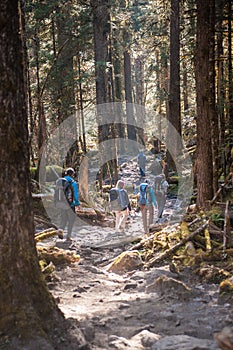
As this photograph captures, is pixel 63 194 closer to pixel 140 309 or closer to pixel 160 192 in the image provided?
pixel 160 192

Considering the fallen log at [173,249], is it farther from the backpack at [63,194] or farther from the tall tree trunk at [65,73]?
the tall tree trunk at [65,73]

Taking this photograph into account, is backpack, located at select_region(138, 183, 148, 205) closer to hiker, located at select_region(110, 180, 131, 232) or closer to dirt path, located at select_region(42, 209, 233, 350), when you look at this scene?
hiker, located at select_region(110, 180, 131, 232)

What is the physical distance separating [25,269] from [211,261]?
514 cm

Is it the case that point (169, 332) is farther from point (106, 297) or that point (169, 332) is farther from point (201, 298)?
point (106, 297)

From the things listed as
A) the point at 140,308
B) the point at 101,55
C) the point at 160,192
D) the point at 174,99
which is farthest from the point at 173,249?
the point at 174,99

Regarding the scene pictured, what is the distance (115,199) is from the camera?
46.5ft

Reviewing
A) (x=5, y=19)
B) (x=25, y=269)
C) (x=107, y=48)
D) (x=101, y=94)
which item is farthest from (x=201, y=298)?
(x=107, y=48)

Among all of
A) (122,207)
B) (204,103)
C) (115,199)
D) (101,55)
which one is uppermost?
(101,55)

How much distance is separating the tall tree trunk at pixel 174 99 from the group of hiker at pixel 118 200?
7.70 m

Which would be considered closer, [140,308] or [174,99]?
[140,308]

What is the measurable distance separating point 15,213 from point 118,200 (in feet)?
31.3

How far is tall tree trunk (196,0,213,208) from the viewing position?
11.1m

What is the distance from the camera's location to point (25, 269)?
4934 millimetres

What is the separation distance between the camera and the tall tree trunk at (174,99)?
22.4 m
